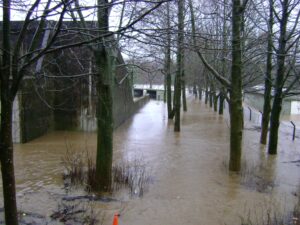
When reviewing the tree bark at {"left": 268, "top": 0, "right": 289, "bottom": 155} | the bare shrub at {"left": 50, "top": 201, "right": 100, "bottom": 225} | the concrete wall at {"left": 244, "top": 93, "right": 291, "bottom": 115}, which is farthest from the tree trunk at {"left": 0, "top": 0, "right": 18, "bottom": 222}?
the concrete wall at {"left": 244, "top": 93, "right": 291, "bottom": 115}

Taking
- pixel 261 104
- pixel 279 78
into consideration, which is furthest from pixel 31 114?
pixel 261 104

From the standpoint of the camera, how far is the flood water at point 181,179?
7.03 meters

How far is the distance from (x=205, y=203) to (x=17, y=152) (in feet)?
29.4

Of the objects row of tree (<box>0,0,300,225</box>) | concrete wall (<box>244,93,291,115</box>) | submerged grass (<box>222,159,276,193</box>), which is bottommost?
submerged grass (<box>222,159,276,193</box>)

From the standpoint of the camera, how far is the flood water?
703 centimetres

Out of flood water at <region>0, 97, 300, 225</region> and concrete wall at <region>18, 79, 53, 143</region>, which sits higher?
concrete wall at <region>18, 79, 53, 143</region>

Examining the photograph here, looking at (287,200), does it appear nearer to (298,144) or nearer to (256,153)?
(256,153)

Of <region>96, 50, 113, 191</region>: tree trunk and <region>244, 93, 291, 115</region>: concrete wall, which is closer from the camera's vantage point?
<region>96, 50, 113, 191</region>: tree trunk

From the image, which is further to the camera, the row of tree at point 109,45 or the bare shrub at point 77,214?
the bare shrub at point 77,214

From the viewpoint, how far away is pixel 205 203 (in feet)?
25.5

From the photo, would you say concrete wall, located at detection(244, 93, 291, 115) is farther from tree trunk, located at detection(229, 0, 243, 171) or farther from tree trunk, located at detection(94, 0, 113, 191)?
tree trunk, located at detection(94, 0, 113, 191)

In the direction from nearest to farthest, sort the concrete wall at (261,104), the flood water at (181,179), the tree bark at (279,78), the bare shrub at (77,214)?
1. the bare shrub at (77,214)
2. the flood water at (181,179)
3. the tree bark at (279,78)
4. the concrete wall at (261,104)

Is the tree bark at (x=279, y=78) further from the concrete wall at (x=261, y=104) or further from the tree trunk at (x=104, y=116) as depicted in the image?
the concrete wall at (x=261, y=104)

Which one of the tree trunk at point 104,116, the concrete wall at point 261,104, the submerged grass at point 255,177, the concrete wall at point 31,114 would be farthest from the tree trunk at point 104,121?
the concrete wall at point 261,104
